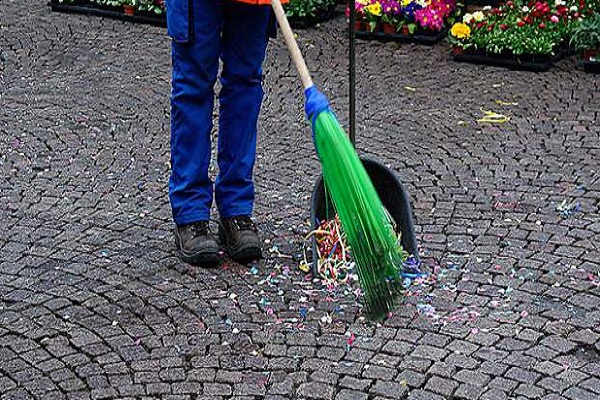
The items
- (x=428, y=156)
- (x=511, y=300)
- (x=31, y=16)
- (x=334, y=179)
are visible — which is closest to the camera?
(x=334, y=179)

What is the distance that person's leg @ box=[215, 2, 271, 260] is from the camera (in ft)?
15.5

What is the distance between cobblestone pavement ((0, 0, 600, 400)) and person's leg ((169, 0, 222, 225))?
0.91 feet

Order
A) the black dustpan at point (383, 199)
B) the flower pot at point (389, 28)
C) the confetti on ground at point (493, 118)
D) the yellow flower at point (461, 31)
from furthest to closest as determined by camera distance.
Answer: the flower pot at point (389, 28) → the yellow flower at point (461, 31) → the confetti on ground at point (493, 118) → the black dustpan at point (383, 199)

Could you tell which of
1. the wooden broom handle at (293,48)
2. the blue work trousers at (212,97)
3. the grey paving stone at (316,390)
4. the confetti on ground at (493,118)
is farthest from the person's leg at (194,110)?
the confetti on ground at (493,118)

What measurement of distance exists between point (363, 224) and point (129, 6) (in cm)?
581

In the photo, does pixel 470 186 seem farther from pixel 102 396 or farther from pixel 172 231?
pixel 102 396

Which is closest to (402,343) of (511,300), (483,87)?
(511,300)

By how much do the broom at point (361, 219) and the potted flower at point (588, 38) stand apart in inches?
155

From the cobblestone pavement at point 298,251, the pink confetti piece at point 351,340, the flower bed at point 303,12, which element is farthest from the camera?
the flower bed at point 303,12

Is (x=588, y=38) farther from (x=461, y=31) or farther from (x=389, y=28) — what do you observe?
(x=389, y=28)

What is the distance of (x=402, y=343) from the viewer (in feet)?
14.1

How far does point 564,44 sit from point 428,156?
91.4 inches

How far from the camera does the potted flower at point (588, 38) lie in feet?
25.2

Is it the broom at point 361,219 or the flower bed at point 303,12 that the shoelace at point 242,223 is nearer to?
the broom at point 361,219
